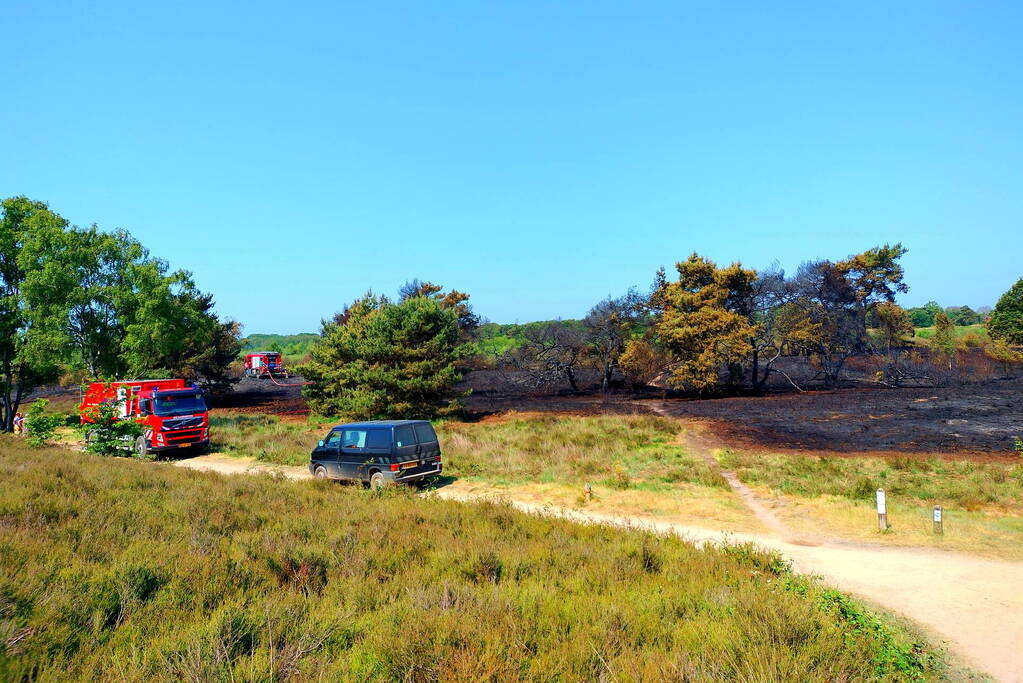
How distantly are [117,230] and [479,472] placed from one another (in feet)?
90.8

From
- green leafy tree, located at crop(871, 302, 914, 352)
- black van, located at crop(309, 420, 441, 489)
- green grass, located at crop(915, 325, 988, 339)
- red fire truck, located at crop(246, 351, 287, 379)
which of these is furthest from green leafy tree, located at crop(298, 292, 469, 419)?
green grass, located at crop(915, 325, 988, 339)

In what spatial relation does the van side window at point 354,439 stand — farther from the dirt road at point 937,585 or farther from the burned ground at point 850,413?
the burned ground at point 850,413

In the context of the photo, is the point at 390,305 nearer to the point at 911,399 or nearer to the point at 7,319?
the point at 7,319

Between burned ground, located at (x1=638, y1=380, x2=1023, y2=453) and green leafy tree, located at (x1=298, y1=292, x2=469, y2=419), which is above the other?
green leafy tree, located at (x1=298, y1=292, x2=469, y2=419)

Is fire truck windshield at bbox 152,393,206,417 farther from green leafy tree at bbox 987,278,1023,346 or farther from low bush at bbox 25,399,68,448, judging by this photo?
green leafy tree at bbox 987,278,1023,346

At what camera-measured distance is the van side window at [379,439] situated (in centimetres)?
1530

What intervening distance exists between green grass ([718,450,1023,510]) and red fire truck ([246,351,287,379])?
220ft

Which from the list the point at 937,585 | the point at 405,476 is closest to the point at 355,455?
the point at 405,476

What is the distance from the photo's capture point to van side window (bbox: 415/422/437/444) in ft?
51.8

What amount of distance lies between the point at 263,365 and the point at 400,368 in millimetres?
48886

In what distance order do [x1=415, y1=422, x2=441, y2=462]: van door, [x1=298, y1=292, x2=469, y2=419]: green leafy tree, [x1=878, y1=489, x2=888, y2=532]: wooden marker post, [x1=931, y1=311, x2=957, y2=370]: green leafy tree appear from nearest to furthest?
1. [x1=878, y1=489, x2=888, y2=532]: wooden marker post
2. [x1=415, y1=422, x2=441, y2=462]: van door
3. [x1=298, y1=292, x2=469, y2=419]: green leafy tree
4. [x1=931, y1=311, x2=957, y2=370]: green leafy tree

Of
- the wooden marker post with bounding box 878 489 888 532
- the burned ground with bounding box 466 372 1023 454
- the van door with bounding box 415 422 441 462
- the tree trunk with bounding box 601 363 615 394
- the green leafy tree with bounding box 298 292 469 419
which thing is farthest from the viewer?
the tree trunk with bounding box 601 363 615 394

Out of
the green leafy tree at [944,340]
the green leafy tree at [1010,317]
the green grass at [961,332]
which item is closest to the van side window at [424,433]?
the green leafy tree at [944,340]

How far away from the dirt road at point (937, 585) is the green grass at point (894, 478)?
390cm
